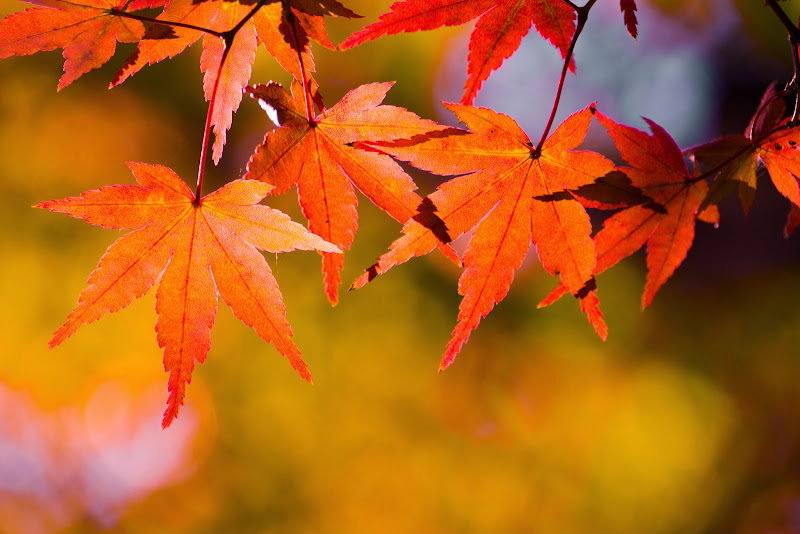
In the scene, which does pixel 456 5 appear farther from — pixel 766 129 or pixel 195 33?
pixel 766 129

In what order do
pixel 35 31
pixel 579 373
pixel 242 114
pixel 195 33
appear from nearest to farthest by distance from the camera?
pixel 35 31
pixel 195 33
pixel 242 114
pixel 579 373

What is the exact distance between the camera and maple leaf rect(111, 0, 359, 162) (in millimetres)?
778

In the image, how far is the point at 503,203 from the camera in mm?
831

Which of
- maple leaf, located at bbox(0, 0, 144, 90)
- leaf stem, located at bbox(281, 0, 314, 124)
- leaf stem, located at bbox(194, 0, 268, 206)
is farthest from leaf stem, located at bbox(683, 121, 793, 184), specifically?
maple leaf, located at bbox(0, 0, 144, 90)

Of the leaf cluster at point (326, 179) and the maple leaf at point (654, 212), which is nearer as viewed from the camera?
the leaf cluster at point (326, 179)

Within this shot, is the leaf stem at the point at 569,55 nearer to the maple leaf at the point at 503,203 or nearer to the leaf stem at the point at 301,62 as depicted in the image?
the maple leaf at the point at 503,203

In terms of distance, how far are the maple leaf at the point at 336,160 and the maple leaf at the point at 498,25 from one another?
0.43ft

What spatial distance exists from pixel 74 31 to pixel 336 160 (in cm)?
39

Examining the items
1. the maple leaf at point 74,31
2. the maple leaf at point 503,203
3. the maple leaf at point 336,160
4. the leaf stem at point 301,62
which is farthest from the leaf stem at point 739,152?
the maple leaf at point 74,31

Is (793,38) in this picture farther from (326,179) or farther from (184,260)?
(184,260)

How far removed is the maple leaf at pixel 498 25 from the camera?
783 millimetres

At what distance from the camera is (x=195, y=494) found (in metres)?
4.62

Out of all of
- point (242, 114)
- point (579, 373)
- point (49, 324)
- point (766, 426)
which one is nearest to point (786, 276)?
point (766, 426)

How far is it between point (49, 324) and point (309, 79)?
4.67 metres
